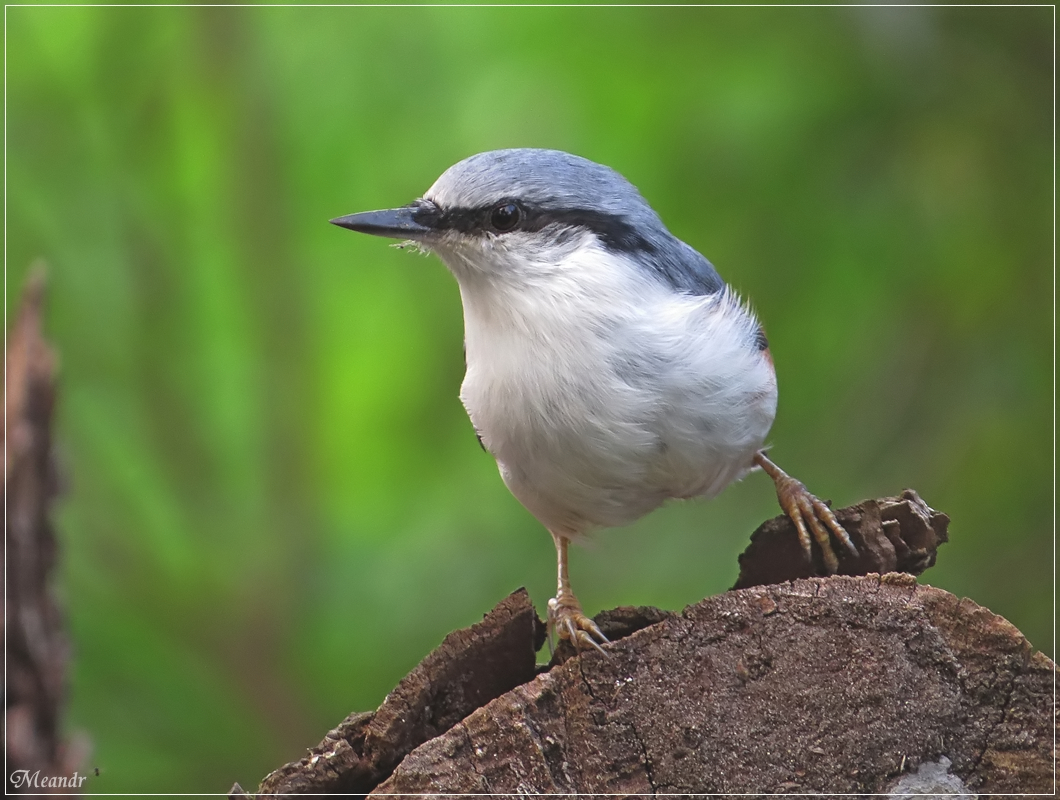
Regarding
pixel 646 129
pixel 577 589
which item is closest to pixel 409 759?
pixel 577 589

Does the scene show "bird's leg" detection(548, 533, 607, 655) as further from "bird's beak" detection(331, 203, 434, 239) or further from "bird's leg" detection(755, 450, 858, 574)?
"bird's beak" detection(331, 203, 434, 239)

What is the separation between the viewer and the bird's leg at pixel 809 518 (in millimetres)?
1921

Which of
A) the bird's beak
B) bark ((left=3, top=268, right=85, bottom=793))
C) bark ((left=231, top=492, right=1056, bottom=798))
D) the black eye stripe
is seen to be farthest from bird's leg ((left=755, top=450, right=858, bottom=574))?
bark ((left=3, top=268, right=85, bottom=793))

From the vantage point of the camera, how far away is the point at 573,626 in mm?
1863

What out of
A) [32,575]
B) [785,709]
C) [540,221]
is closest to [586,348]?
[540,221]

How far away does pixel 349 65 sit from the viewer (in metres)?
3.35

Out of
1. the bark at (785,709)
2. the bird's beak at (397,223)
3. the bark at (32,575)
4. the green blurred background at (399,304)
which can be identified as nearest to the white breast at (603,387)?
the bird's beak at (397,223)

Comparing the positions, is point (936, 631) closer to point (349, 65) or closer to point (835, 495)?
point (835, 495)

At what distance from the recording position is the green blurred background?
296 cm

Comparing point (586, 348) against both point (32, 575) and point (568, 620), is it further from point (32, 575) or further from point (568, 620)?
point (32, 575)

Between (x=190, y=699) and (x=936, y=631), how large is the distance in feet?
8.02

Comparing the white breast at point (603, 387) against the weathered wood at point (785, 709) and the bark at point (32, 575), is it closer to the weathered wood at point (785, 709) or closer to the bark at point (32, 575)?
the weathered wood at point (785, 709)

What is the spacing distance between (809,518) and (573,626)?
1.89 feet

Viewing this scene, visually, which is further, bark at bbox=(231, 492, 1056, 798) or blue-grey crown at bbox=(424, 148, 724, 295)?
blue-grey crown at bbox=(424, 148, 724, 295)
